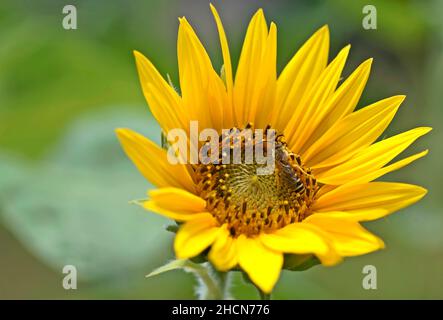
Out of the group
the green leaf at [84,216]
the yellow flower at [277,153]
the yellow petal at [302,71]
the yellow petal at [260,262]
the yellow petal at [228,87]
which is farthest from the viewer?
the green leaf at [84,216]

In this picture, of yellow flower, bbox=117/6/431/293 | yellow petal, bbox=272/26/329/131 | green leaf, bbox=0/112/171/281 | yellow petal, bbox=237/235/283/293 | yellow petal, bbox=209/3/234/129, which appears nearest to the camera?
yellow petal, bbox=237/235/283/293

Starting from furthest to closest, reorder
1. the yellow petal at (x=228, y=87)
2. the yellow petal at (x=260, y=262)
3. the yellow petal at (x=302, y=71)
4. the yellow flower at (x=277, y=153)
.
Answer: the yellow petal at (x=302, y=71) < the yellow petal at (x=228, y=87) < the yellow flower at (x=277, y=153) < the yellow petal at (x=260, y=262)

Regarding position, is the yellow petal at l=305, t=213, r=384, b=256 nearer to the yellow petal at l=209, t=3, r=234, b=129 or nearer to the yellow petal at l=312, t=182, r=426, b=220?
the yellow petal at l=312, t=182, r=426, b=220

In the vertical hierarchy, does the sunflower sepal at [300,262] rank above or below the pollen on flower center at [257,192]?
below

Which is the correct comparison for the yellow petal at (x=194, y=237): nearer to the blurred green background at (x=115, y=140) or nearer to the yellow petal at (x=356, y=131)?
the yellow petal at (x=356, y=131)

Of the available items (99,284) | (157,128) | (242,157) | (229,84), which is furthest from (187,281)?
(229,84)

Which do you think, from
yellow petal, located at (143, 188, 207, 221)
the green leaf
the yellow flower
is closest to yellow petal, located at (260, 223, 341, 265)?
the yellow flower

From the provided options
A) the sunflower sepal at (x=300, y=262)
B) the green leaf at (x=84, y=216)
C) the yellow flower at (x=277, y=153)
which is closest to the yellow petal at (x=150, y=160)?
the yellow flower at (x=277, y=153)

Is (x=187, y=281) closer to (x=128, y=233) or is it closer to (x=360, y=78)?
(x=128, y=233)
